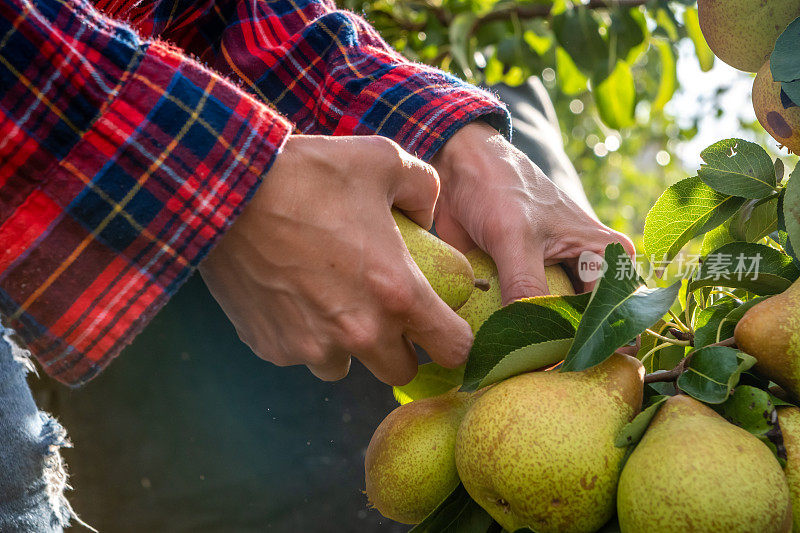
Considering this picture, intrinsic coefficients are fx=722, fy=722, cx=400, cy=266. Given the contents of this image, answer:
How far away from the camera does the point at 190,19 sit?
1.54 meters

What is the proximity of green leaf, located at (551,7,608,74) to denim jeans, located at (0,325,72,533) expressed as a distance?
2.12 metres

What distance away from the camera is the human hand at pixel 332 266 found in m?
1.00

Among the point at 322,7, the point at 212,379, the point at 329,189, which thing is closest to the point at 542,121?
A: the point at 322,7

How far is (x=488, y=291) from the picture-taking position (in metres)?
1.27

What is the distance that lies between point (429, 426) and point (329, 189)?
371 mm

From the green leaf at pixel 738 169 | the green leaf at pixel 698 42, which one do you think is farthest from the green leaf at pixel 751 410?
the green leaf at pixel 698 42

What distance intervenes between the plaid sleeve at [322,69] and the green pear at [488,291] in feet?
0.87

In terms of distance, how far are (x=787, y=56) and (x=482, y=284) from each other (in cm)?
57

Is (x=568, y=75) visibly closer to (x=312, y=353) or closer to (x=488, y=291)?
(x=488, y=291)

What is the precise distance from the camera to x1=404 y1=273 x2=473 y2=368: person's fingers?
1.03 meters

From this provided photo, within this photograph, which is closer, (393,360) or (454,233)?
(393,360)

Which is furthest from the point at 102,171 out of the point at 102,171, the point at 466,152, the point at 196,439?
the point at 196,439

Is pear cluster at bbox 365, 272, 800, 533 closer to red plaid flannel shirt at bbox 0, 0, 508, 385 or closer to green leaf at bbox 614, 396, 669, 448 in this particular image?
green leaf at bbox 614, 396, 669, 448

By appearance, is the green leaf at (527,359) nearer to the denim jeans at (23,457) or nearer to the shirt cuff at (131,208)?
the shirt cuff at (131,208)
